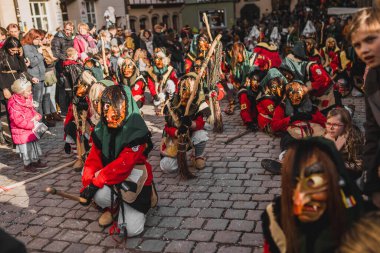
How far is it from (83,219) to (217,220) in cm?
157

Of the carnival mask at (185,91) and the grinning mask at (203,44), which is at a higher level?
the grinning mask at (203,44)

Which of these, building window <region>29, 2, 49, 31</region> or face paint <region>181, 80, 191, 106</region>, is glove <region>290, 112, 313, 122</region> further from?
building window <region>29, 2, 49, 31</region>

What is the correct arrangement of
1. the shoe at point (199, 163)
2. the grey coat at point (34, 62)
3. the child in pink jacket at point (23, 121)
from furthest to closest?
1. the grey coat at point (34, 62)
2. the child in pink jacket at point (23, 121)
3. the shoe at point (199, 163)

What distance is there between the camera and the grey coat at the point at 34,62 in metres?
8.66

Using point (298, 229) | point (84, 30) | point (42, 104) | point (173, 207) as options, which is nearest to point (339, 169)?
point (298, 229)

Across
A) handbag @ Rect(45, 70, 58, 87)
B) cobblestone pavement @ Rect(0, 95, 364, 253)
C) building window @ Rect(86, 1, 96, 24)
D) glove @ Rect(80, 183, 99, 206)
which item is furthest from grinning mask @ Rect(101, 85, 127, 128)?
building window @ Rect(86, 1, 96, 24)

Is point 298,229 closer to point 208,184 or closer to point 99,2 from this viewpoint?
point 208,184

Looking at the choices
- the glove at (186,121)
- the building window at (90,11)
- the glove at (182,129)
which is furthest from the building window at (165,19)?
the glove at (182,129)

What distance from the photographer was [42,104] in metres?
9.29

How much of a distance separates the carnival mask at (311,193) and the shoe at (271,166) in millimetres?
3439

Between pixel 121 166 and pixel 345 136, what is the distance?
2.60 metres

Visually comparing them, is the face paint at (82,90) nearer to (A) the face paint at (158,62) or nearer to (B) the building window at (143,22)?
(A) the face paint at (158,62)

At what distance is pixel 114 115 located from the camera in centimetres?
416

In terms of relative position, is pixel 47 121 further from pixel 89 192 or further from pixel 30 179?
pixel 89 192
